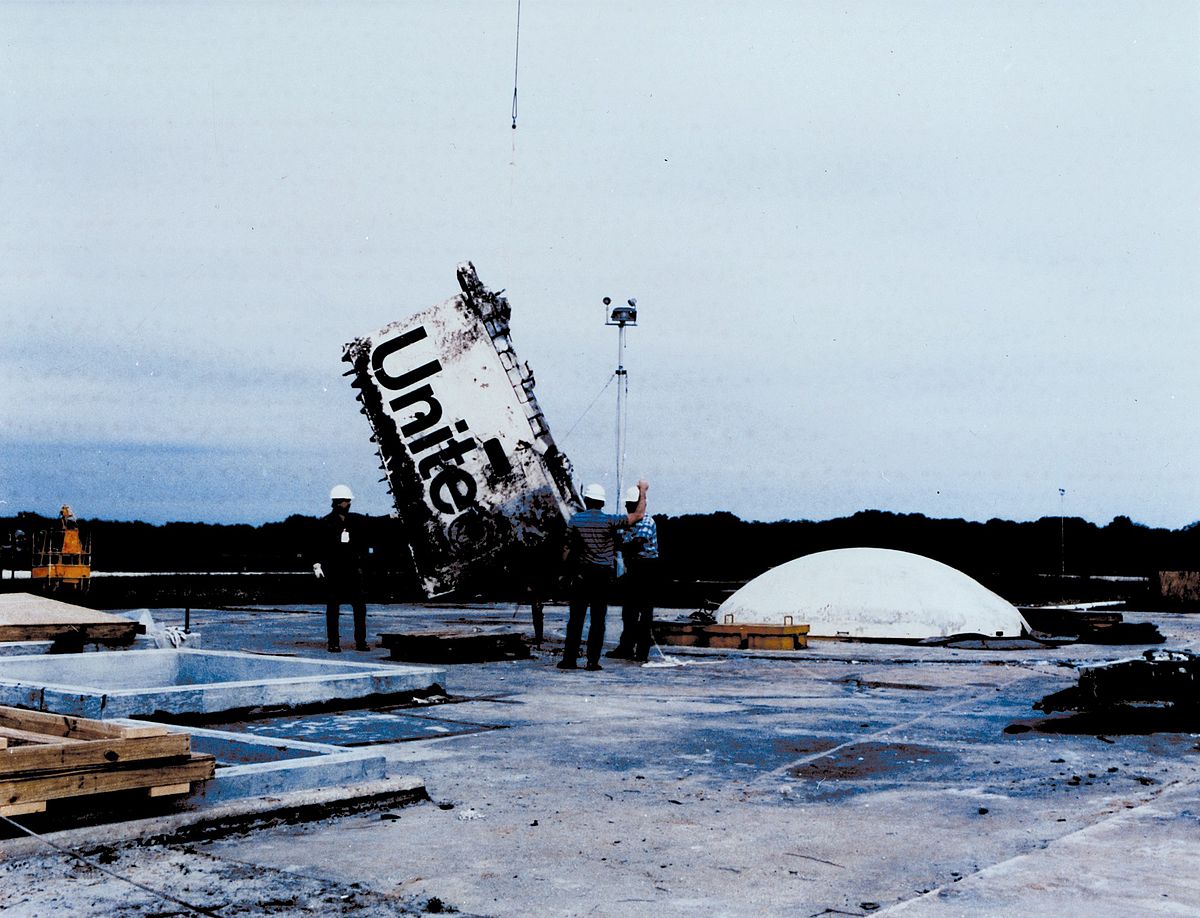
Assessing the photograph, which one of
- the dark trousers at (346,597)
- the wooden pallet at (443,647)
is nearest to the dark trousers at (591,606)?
the wooden pallet at (443,647)

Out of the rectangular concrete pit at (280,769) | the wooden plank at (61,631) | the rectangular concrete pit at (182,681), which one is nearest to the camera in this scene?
the rectangular concrete pit at (280,769)

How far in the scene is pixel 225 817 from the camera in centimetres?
540

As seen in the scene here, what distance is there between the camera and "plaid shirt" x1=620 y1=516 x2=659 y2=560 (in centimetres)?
1411

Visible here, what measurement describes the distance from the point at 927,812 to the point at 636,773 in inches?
66.7

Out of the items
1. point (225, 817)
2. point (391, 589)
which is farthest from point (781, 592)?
point (225, 817)

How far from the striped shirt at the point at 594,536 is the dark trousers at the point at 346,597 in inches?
131

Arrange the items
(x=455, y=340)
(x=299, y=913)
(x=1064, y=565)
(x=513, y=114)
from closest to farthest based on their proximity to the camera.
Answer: (x=299, y=913) → (x=513, y=114) → (x=455, y=340) → (x=1064, y=565)

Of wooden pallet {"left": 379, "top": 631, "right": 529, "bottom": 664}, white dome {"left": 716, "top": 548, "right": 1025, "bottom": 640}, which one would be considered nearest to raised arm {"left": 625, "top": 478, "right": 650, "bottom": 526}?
wooden pallet {"left": 379, "top": 631, "right": 529, "bottom": 664}

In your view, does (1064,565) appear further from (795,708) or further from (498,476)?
(795,708)

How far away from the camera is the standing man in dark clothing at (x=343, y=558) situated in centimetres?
1549

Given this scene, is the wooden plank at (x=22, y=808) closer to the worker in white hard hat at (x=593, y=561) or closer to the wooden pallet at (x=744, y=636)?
the worker in white hard hat at (x=593, y=561)

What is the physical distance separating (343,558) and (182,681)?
371cm

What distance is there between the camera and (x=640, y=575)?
14.1 metres

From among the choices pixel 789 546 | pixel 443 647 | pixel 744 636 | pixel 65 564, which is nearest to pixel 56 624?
pixel 443 647
